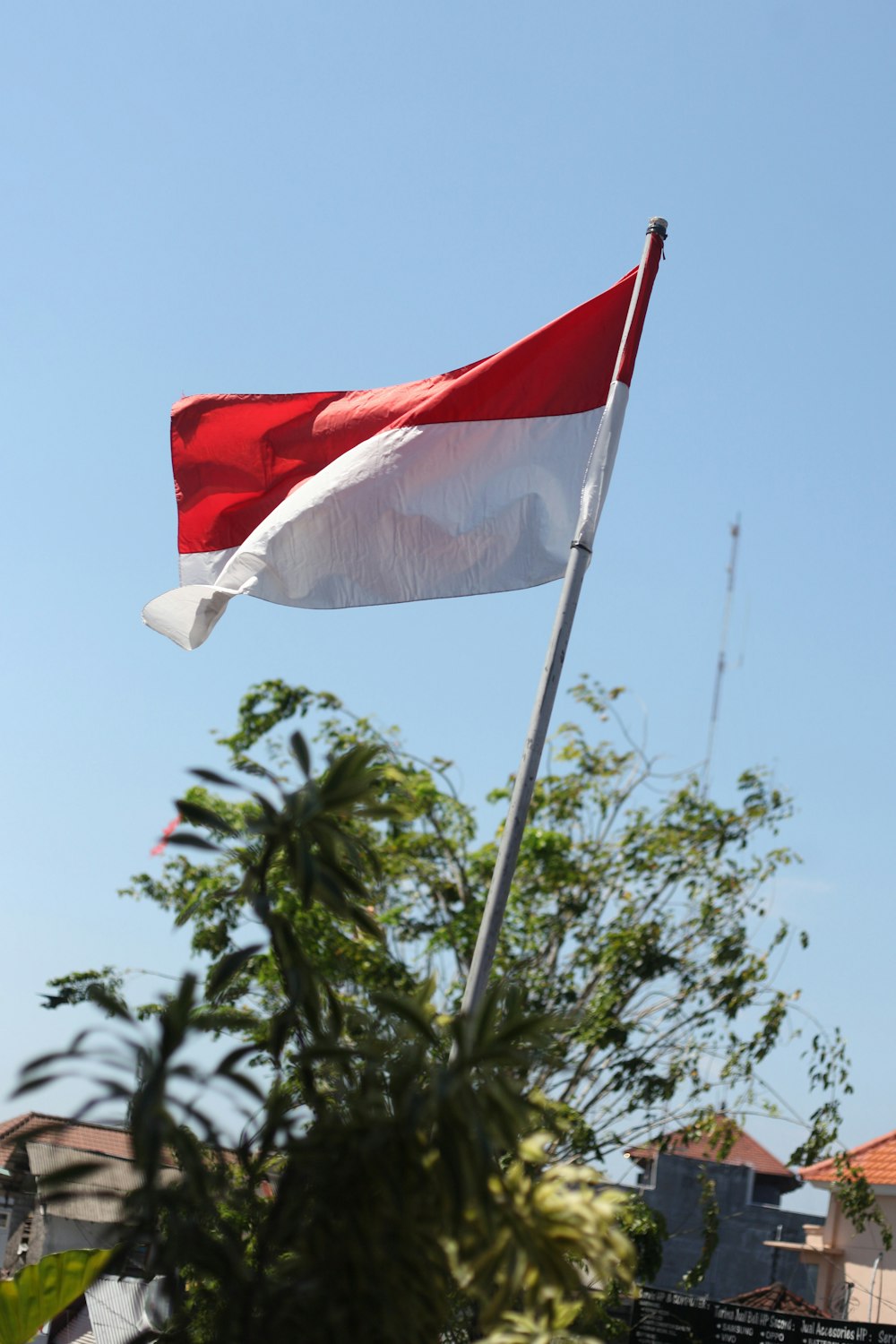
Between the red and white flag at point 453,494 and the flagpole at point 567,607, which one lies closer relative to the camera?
the flagpole at point 567,607

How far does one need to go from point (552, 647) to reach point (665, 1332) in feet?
30.0

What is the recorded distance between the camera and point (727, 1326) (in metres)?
13.1

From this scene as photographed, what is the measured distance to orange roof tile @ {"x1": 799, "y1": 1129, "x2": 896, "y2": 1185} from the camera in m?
21.8

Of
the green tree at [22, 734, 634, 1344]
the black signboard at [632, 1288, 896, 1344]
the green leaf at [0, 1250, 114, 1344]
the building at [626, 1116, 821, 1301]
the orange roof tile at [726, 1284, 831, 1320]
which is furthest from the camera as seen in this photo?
the building at [626, 1116, 821, 1301]

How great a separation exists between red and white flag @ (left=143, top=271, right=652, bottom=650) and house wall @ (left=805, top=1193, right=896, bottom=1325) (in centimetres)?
1701

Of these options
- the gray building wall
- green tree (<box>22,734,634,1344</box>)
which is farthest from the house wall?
green tree (<box>22,734,634,1344</box>)

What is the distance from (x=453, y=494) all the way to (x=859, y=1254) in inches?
745

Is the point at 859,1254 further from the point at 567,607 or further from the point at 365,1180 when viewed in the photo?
the point at 365,1180

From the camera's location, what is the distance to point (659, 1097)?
1497 centimetres

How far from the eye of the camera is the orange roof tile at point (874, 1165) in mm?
21797

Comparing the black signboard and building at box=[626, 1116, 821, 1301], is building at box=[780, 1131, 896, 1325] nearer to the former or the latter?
the black signboard

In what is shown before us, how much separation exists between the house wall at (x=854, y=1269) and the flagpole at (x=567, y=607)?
17170 mm

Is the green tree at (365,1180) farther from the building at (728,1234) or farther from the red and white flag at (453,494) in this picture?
the building at (728,1234)

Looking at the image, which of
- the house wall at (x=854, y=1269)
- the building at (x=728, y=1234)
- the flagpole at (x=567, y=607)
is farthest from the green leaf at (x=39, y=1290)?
the building at (x=728, y=1234)
